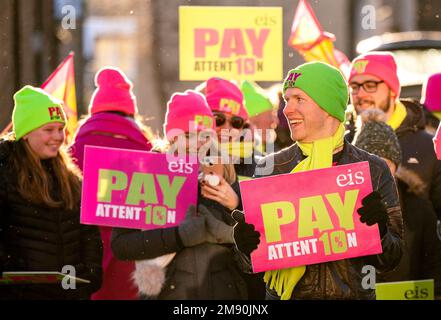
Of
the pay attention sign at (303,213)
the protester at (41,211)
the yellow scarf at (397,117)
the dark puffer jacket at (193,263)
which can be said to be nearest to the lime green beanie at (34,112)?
the protester at (41,211)

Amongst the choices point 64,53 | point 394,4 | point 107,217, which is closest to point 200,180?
point 107,217

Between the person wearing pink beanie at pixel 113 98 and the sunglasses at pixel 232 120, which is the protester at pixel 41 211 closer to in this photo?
the person wearing pink beanie at pixel 113 98

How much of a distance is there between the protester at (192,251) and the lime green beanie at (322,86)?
84 centimetres

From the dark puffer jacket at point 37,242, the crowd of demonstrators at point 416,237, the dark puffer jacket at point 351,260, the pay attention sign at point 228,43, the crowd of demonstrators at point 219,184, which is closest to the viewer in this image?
the dark puffer jacket at point 351,260

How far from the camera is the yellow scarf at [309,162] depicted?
145 inches

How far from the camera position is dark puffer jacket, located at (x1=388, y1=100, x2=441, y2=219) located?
4945mm

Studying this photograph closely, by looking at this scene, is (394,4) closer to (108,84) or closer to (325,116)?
(108,84)

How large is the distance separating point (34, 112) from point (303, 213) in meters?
1.56

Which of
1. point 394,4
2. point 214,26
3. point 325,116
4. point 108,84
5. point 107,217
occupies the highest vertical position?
point 394,4

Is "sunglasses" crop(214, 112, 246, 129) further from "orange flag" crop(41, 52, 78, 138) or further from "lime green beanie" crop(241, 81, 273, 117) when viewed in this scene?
"orange flag" crop(41, 52, 78, 138)

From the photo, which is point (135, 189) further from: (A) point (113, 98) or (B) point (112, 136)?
(A) point (113, 98)
